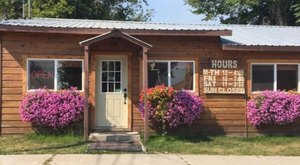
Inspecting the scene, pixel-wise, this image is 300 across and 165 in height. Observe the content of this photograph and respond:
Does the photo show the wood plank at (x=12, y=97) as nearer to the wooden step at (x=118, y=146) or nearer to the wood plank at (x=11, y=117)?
the wood plank at (x=11, y=117)

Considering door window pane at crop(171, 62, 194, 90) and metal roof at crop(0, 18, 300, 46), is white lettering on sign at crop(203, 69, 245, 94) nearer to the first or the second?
door window pane at crop(171, 62, 194, 90)

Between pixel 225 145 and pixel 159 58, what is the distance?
129 inches

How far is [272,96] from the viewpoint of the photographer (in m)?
14.6

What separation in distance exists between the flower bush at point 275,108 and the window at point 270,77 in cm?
48

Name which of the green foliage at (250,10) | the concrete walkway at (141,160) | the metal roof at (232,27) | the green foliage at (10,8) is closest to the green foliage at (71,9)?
the green foliage at (10,8)

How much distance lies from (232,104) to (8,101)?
21.7ft

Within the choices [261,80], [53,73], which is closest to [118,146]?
[53,73]

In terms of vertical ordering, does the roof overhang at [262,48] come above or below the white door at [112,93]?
above

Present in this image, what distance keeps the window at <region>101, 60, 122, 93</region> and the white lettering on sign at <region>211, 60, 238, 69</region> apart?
283 cm

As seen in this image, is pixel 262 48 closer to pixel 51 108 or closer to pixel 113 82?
pixel 113 82

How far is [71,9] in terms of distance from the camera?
30.4 metres

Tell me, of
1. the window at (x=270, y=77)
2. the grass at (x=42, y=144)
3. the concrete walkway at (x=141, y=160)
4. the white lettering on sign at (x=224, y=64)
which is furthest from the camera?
the window at (x=270, y=77)

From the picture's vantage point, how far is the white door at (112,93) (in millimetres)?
14609

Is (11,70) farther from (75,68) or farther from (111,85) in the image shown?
(111,85)
